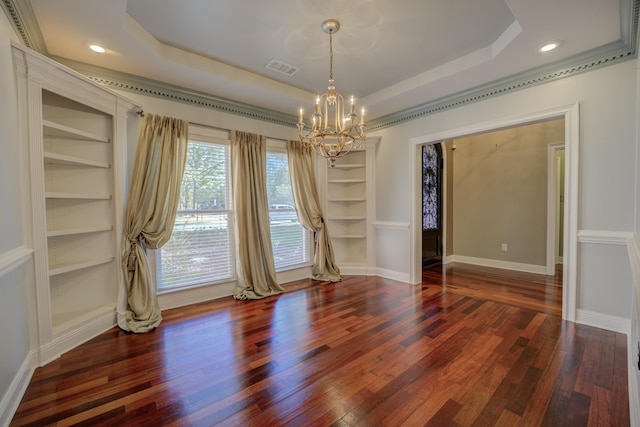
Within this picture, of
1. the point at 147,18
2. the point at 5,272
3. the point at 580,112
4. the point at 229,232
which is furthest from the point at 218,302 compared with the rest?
the point at 580,112

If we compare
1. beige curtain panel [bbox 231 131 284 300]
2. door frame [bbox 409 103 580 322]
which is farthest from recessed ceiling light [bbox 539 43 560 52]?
beige curtain panel [bbox 231 131 284 300]

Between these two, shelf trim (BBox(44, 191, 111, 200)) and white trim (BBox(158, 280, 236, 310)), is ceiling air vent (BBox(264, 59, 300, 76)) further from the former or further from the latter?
white trim (BBox(158, 280, 236, 310))

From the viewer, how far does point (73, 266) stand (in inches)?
98.7

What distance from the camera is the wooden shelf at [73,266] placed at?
7.82ft

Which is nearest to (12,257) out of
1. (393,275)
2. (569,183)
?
(393,275)

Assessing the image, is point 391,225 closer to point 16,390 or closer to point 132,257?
point 132,257

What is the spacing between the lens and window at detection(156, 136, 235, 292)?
11.2ft

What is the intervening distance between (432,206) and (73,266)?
5357 mm

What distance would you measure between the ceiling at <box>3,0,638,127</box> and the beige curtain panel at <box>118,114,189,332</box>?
68 centimetres

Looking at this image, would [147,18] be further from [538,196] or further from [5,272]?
[538,196]

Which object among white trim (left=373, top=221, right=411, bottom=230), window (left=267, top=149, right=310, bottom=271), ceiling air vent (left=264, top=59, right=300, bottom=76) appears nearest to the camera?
ceiling air vent (left=264, top=59, right=300, bottom=76)

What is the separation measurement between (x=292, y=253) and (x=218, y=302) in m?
1.35

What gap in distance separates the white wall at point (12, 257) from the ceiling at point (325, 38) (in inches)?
25.8

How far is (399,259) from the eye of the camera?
→ 14.8 ft
